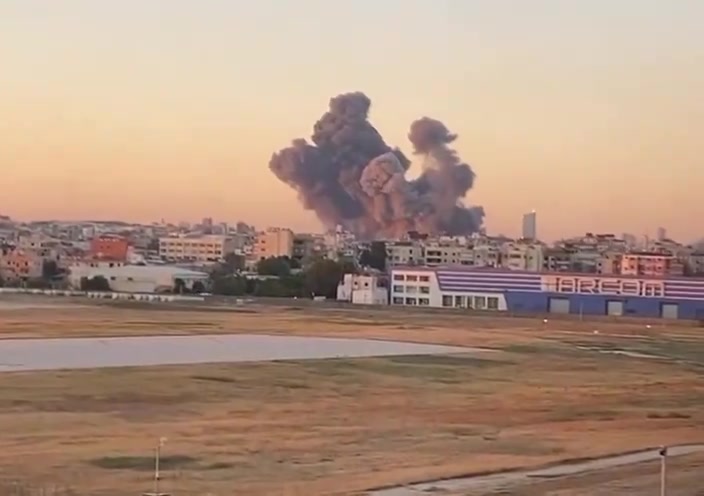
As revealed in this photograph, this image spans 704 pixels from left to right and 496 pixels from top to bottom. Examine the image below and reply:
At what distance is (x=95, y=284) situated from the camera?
107m

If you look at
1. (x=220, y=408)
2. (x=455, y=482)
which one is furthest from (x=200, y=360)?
(x=455, y=482)

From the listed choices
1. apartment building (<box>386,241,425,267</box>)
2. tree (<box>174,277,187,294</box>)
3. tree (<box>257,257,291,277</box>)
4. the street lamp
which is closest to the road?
the street lamp

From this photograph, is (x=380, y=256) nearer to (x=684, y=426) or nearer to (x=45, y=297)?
(x=45, y=297)

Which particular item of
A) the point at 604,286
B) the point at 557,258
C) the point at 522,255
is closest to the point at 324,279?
the point at 604,286

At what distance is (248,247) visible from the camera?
539 ft

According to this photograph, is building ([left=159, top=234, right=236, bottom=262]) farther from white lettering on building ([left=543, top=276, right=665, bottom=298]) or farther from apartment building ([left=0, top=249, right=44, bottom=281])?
white lettering on building ([left=543, top=276, right=665, bottom=298])

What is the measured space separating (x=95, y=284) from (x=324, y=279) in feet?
66.4

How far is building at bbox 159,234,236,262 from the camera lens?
168 m

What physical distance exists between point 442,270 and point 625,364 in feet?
179

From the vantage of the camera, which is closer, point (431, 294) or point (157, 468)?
point (157, 468)

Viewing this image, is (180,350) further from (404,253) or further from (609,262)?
(609,262)

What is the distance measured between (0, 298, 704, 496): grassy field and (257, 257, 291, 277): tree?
6793cm

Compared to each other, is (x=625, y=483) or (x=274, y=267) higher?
(x=274, y=267)

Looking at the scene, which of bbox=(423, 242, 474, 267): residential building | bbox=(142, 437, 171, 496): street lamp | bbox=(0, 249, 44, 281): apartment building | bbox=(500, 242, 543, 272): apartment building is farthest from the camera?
bbox=(500, 242, 543, 272): apartment building
